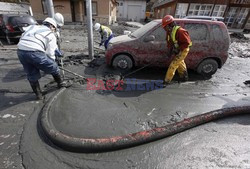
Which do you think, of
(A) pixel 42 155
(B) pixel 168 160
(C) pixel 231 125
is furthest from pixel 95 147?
(C) pixel 231 125

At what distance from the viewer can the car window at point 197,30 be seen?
4.00 m

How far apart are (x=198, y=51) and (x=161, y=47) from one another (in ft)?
3.99

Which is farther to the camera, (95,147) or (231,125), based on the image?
(231,125)

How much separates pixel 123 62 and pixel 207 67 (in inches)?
113

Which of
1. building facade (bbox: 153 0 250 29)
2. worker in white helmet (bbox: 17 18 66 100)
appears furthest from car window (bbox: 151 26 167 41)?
building facade (bbox: 153 0 250 29)

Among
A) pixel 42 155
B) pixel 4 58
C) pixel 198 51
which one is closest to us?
pixel 42 155

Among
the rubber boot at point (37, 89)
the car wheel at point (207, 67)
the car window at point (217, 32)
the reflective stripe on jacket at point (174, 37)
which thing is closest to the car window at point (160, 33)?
the reflective stripe on jacket at point (174, 37)

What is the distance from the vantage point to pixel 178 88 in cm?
385

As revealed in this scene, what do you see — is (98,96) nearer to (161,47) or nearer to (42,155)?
(42,155)

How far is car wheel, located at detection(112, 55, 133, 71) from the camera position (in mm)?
4339

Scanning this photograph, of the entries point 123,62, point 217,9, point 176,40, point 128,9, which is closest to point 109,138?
point 123,62

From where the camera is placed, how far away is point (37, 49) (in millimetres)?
2609

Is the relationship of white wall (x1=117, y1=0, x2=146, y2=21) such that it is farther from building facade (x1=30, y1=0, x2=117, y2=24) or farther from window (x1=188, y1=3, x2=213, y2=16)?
window (x1=188, y1=3, x2=213, y2=16)

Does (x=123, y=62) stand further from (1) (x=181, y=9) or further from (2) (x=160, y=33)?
(1) (x=181, y=9)
